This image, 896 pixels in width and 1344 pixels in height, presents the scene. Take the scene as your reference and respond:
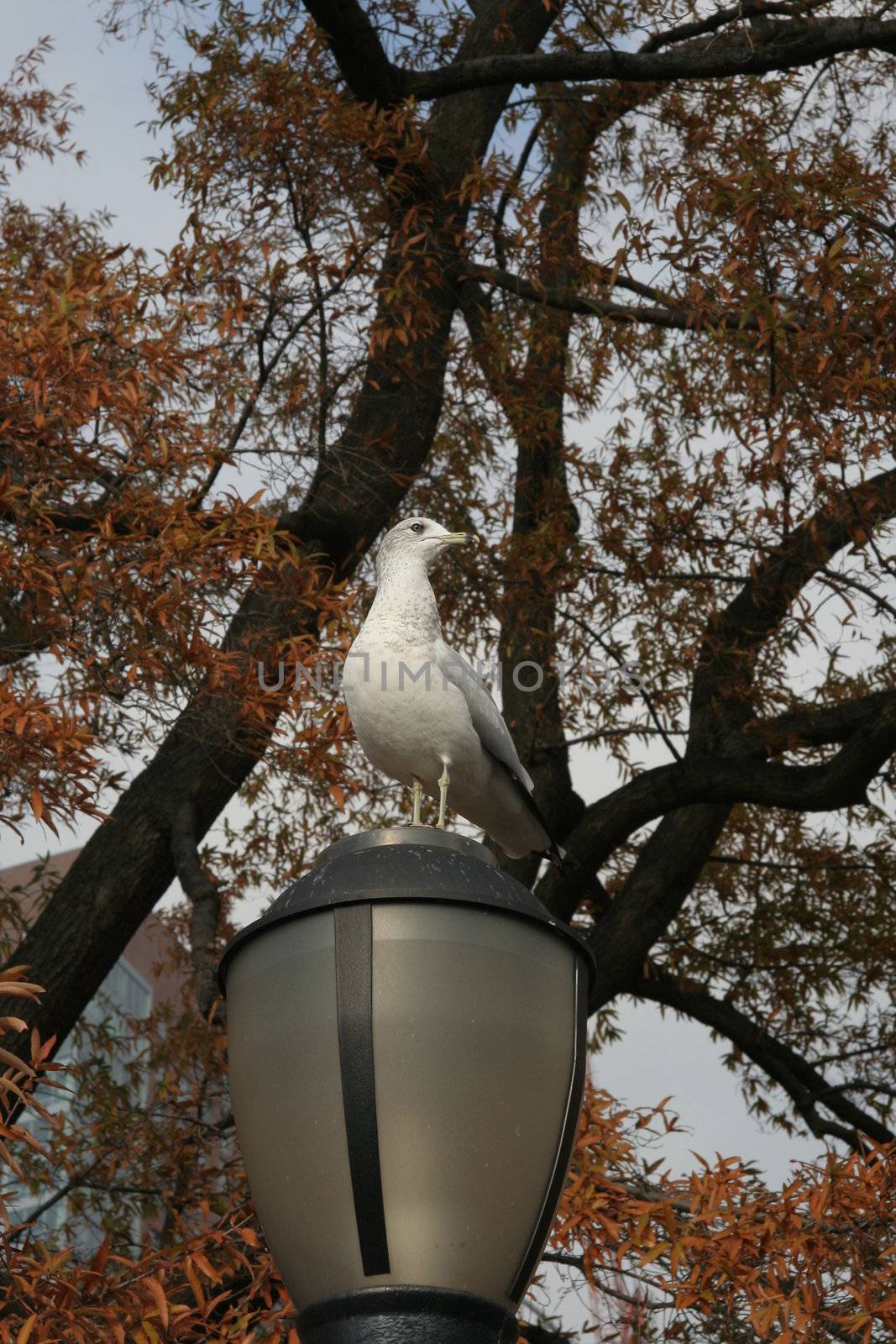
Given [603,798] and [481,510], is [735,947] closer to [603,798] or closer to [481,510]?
[603,798]

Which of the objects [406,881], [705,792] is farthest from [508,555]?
[406,881]

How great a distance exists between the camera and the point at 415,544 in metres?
4.04

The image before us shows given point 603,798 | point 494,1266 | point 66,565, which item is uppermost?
point 603,798

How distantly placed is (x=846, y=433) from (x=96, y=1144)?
4.67 meters

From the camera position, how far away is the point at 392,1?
827cm

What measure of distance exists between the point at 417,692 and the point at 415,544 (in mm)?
481

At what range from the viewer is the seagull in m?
3.78

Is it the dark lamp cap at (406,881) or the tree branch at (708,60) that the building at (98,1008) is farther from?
the tree branch at (708,60)

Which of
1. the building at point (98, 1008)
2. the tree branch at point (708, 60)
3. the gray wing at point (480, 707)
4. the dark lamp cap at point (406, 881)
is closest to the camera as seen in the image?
the dark lamp cap at point (406, 881)

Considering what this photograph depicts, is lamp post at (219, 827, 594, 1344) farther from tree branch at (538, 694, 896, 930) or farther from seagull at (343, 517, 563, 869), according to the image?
tree branch at (538, 694, 896, 930)

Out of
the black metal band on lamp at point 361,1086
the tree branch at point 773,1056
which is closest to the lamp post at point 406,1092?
the black metal band on lamp at point 361,1086

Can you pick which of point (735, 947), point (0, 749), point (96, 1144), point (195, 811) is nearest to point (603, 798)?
point (735, 947)

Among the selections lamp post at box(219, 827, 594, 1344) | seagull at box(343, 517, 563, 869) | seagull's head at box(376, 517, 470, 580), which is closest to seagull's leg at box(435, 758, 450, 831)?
seagull at box(343, 517, 563, 869)

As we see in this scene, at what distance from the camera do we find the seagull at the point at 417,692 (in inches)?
149
